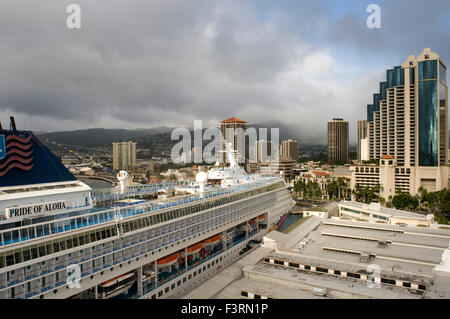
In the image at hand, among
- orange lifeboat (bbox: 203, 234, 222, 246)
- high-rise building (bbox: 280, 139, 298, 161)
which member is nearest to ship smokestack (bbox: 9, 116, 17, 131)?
orange lifeboat (bbox: 203, 234, 222, 246)

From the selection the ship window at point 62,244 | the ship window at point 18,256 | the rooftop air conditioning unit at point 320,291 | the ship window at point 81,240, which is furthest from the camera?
the rooftop air conditioning unit at point 320,291

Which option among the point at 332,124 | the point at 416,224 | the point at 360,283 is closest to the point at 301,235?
the point at 360,283

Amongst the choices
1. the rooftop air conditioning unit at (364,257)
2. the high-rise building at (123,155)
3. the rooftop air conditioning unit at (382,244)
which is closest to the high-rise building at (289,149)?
the high-rise building at (123,155)

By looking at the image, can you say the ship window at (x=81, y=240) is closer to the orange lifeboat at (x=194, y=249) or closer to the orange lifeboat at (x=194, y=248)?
the orange lifeboat at (x=194, y=249)

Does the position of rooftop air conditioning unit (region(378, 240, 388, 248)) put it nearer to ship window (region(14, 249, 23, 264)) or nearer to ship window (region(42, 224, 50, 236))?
ship window (region(42, 224, 50, 236))

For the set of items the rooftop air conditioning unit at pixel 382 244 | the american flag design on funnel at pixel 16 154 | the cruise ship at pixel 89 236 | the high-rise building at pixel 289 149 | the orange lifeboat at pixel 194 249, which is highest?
the high-rise building at pixel 289 149

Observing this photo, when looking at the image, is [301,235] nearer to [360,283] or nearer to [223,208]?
[223,208]
